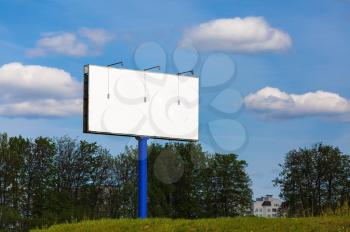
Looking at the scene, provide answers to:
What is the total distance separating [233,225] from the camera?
19.8 m

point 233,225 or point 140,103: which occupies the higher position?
point 140,103

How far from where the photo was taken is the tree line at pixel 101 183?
57125 mm

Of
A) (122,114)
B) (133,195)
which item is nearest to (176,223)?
(122,114)

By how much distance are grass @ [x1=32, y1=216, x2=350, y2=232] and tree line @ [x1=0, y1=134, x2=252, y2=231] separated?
33.5 m

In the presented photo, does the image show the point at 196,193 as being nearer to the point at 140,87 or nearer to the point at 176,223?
the point at 140,87

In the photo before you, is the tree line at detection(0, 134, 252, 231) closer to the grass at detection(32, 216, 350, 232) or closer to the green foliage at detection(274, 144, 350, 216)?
the green foliage at detection(274, 144, 350, 216)

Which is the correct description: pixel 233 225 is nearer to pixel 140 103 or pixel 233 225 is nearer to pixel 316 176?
pixel 140 103

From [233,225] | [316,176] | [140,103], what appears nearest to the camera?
[233,225]

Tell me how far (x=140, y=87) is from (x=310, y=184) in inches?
1266

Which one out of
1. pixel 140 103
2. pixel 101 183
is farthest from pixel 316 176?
pixel 140 103

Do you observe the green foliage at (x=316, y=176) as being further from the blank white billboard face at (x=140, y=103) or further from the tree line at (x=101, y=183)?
the blank white billboard face at (x=140, y=103)

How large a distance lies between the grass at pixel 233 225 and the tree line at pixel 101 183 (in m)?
33.5

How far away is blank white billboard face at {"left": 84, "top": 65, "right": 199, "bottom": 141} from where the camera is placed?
29.4 m

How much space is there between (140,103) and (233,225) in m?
11.7
